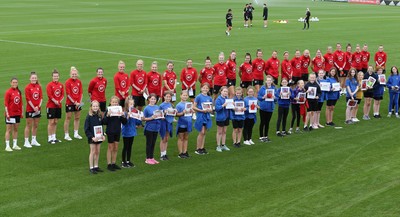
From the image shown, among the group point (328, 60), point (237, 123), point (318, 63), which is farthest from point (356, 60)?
point (237, 123)

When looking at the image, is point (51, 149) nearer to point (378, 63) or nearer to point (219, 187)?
point (219, 187)

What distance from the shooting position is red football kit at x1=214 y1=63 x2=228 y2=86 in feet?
70.5

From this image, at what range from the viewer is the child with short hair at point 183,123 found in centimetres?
1589

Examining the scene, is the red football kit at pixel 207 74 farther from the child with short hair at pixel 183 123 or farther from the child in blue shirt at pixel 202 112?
the child with short hair at pixel 183 123

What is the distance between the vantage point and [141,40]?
40.7 m

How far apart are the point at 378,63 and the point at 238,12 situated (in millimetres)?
40658

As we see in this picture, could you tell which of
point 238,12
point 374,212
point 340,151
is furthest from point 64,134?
point 238,12

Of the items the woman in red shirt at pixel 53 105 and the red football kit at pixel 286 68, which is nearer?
the woman in red shirt at pixel 53 105

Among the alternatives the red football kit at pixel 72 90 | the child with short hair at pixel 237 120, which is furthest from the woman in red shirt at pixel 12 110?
the child with short hair at pixel 237 120

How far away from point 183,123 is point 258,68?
24.7 ft

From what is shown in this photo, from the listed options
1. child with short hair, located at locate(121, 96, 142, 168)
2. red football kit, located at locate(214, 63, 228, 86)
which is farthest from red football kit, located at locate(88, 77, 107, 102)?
red football kit, located at locate(214, 63, 228, 86)

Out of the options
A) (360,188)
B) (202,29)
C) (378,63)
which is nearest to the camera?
(360,188)

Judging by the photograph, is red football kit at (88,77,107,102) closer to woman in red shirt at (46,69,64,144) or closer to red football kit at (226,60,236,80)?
woman in red shirt at (46,69,64,144)

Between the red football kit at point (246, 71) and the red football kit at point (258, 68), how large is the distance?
0.94 feet
